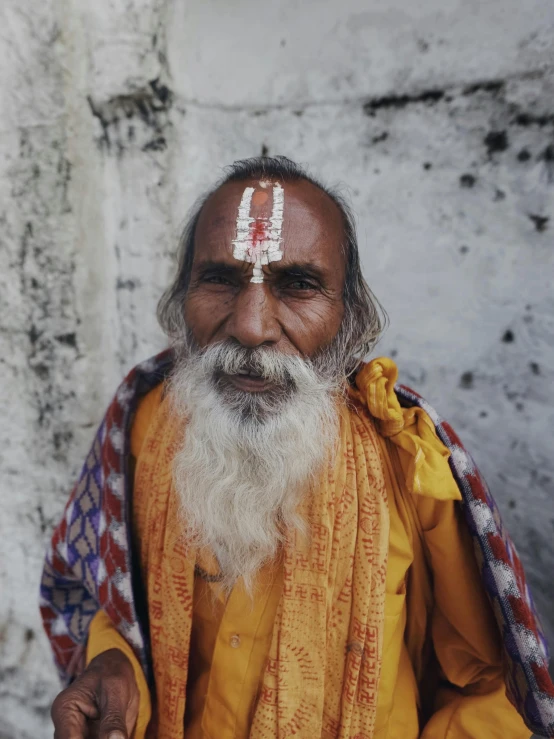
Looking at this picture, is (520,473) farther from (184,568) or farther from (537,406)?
(184,568)

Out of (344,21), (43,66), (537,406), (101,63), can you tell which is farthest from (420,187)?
(43,66)

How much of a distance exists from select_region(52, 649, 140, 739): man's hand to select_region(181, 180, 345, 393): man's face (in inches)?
27.5

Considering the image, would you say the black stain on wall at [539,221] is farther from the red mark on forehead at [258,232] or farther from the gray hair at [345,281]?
the red mark on forehead at [258,232]

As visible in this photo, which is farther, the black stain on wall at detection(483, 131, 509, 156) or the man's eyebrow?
the black stain on wall at detection(483, 131, 509, 156)

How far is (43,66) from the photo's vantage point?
1662 mm

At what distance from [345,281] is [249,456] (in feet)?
1.60

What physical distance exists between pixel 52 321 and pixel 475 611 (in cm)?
155

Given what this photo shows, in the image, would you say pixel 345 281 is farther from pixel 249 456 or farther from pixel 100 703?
pixel 100 703

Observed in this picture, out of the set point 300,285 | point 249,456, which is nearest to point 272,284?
point 300,285

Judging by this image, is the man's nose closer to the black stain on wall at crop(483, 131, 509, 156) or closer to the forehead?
the forehead

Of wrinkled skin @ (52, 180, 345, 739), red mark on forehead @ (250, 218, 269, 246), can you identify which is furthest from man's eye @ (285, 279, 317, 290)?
red mark on forehead @ (250, 218, 269, 246)

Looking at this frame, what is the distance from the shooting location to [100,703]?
1.12 m

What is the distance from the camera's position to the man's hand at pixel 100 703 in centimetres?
105

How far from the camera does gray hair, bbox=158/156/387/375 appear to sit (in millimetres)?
1290
